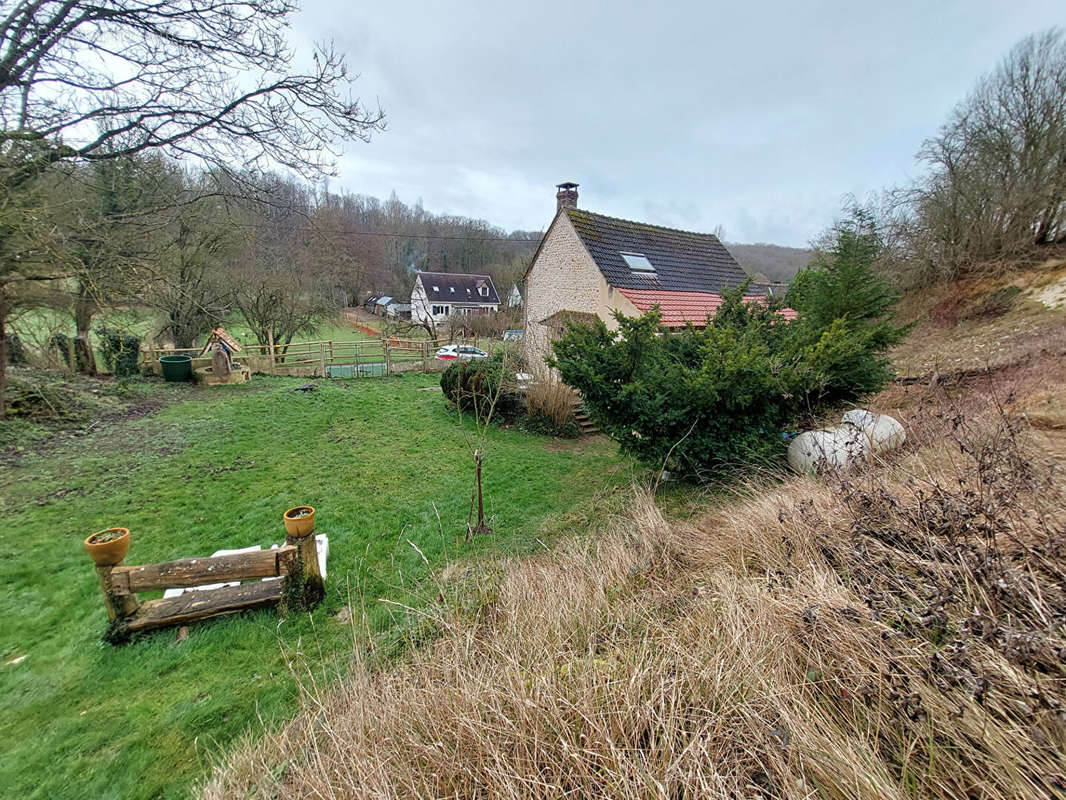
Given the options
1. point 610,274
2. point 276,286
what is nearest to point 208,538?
point 610,274

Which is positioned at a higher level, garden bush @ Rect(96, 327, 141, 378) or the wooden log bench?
garden bush @ Rect(96, 327, 141, 378)

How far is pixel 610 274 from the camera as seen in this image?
40.9 ft

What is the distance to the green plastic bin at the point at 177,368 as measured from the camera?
44.8ft

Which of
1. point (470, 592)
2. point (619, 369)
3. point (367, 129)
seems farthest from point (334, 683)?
point (367, 129)

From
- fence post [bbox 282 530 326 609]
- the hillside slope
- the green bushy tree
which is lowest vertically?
fence post [bbox 282 530 326 609]

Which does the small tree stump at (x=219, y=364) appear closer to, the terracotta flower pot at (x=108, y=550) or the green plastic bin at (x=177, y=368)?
the green plastic bin at (x=177, y=368)

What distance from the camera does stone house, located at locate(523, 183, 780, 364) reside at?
1239 cm

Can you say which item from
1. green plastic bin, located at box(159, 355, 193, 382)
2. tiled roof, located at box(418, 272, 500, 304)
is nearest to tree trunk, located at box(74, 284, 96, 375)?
green plastic bin, located at box(159, 355, 193, 382)

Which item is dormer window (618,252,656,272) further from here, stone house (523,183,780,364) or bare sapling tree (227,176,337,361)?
bare sapling tree (227,176,337,361)

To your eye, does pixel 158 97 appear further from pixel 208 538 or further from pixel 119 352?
pixel 119 352

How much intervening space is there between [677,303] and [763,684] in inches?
487

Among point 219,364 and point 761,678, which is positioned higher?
point 761,678

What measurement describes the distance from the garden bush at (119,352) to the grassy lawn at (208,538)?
4512mm

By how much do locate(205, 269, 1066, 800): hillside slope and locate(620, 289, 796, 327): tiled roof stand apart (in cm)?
920
